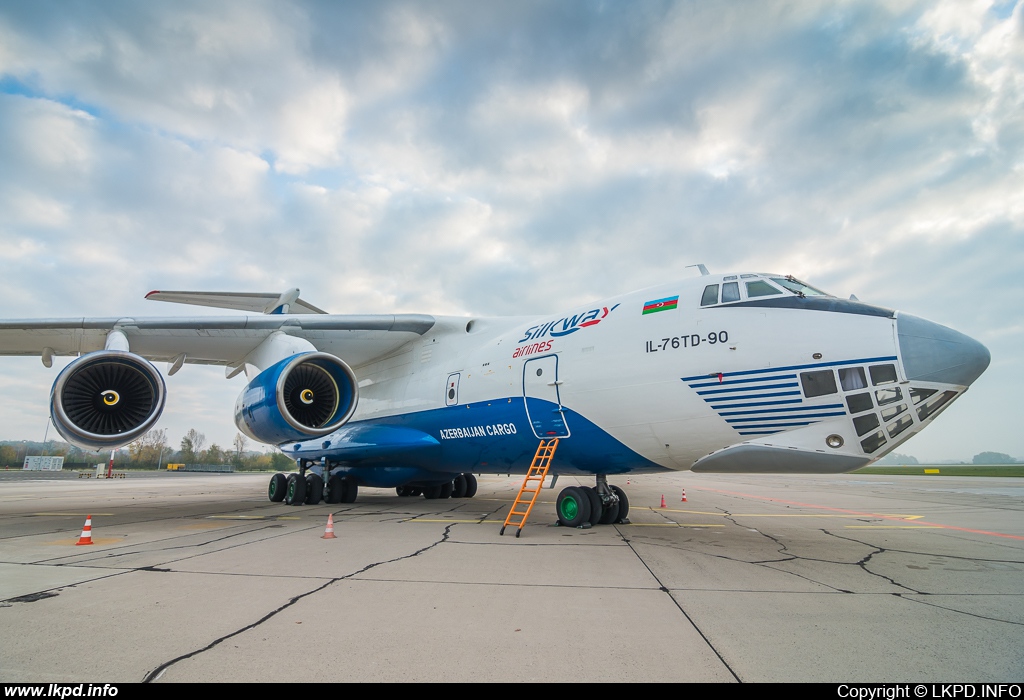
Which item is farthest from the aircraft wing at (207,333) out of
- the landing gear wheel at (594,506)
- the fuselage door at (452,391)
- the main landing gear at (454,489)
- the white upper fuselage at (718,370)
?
the landing gear wheel at (594,506)

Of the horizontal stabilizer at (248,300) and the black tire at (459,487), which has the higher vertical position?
the horizontal stabilizer at (248,300)

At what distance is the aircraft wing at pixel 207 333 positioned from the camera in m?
9.04

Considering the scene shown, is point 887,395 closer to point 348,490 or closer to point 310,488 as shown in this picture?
point 348,490

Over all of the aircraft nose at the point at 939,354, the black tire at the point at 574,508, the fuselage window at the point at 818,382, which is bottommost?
the black tire at the point at 574,508

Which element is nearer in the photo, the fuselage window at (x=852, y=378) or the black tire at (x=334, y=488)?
the fuselage window at (x=852, y=378)

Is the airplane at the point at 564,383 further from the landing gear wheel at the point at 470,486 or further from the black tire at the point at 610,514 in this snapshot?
the landing gear wheel at the point at 470,486

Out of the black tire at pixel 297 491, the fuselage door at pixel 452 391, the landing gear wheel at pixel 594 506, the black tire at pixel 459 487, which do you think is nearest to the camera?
the landing gear wheel at pixel 594 506

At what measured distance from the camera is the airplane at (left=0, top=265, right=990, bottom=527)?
5332 mm

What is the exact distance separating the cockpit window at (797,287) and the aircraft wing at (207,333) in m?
6.44

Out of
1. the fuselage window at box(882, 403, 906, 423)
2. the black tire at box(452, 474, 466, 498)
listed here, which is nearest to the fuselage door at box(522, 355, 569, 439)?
the fuselage window at box(882, 403, 906, 423)

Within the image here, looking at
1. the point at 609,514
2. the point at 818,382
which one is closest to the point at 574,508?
the point at 609,514

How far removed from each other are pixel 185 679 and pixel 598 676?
1789 mm

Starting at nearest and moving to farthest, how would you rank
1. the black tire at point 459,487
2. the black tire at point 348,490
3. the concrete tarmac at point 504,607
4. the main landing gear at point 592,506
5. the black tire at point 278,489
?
the concrete tarmac at point 504,607, the main landing gear at point 592,506, the black tire at point 348,490, the black tire at point 278,489, the black tire at point 459,487

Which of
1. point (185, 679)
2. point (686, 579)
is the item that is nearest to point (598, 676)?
point (185, 679)
